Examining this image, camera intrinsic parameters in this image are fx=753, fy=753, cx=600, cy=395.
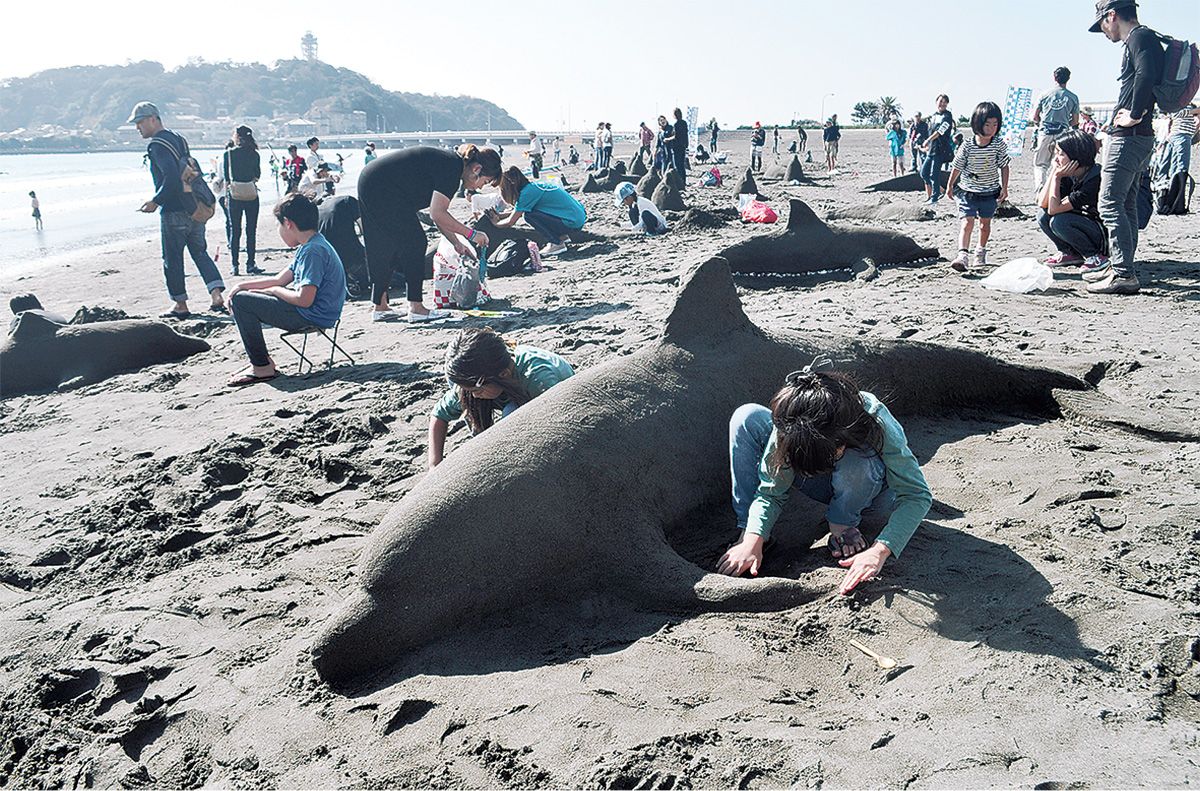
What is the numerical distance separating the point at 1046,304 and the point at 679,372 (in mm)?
4616

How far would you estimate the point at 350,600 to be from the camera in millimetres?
2916

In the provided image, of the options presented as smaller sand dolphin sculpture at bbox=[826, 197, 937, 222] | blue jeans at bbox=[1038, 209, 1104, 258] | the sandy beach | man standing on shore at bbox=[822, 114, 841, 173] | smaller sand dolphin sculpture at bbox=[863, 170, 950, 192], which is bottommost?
the sandy beach

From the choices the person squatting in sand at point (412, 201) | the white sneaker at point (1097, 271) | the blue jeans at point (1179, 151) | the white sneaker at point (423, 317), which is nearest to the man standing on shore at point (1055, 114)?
the blue jeans at point (1179, 151)

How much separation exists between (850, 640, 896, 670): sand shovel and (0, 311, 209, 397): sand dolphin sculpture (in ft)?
23.9

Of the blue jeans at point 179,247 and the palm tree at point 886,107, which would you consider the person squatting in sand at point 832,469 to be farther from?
the palm tree at point 886,107

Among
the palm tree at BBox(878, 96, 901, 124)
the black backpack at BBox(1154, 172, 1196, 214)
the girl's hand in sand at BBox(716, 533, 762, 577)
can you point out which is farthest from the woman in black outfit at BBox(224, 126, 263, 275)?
the palm tree at BBox(878, 96, 901, 124)

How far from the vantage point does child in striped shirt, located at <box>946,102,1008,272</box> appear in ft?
26.5

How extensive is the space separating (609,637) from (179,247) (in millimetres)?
8510

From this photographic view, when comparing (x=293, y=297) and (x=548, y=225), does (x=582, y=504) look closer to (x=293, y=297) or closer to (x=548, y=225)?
(x=293, y=297)

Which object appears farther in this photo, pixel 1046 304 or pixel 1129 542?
pixel 1046 304

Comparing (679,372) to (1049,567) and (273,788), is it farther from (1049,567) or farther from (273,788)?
(273,788)

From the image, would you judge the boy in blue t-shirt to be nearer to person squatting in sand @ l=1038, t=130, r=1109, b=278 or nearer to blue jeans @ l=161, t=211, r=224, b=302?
blue jeans @ l=161, t=211, r=224, b=302

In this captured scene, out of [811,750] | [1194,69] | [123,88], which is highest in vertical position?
[123,88]

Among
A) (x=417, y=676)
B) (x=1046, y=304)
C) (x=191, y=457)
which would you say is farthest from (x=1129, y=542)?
(x=191, y=457)
